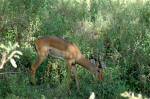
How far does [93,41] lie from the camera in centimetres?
795

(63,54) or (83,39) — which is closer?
(63,54)

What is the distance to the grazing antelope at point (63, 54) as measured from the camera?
6.99 metres

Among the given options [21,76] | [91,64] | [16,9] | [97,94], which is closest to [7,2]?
[16,9]

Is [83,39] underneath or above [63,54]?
above

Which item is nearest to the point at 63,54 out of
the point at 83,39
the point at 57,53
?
the point at 57,53

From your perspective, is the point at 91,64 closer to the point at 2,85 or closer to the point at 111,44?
the point at 111,44

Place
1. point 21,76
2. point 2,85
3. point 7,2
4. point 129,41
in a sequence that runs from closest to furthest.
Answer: point 2,85
point 21,76
point 129,41
point 7,2

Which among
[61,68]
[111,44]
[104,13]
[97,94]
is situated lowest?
[97,94]

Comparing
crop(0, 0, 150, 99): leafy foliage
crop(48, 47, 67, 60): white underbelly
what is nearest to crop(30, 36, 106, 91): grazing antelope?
crop(48, 47, 67, 60): white underbelly

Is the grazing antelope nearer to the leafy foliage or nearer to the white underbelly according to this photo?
the white underbelly

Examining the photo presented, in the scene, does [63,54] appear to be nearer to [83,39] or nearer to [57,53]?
[57,53]

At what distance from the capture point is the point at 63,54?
7.11 metres

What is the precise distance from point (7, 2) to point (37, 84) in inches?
101

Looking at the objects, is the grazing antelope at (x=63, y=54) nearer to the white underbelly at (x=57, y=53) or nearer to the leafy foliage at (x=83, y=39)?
the white underbelly at (x=57, y=53)
